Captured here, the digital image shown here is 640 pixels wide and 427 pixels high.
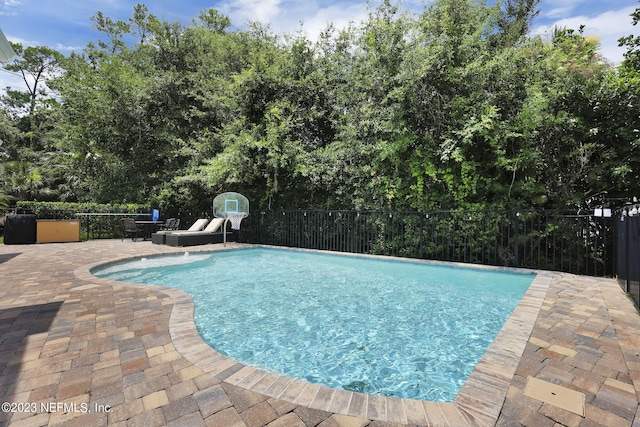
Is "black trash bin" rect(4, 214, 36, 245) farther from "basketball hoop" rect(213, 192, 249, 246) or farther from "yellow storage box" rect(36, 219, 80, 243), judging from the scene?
"basketball hoop" rect(213, 192, 249, 246)

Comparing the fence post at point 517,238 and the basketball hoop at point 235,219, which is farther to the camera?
the basketball hoop at point 235,219

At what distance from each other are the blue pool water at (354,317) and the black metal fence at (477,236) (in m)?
0.78

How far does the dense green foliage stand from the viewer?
21.5 ft

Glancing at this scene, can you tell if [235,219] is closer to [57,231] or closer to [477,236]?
[57,231]

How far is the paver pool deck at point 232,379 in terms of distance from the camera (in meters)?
1.73

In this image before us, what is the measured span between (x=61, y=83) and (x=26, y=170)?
546cm

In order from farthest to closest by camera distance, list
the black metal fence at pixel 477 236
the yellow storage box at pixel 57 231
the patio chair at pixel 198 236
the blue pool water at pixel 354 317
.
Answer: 1. the yellow storage box at pixel 57 231
2. the patio chair at pixel 198 236
3. the black metal fence at pixel 477 236
4. the blue pool water at pixel 354 317

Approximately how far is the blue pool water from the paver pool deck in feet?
1.42

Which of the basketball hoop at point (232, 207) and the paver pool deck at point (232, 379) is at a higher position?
the basketball hoop at point (232, 207)

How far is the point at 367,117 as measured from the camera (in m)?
9.04

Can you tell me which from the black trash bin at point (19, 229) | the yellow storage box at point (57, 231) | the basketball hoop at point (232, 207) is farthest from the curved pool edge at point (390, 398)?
the yellow storage box at point (57, 231)

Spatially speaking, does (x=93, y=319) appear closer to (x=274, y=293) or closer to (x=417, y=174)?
(x=274, y=293)

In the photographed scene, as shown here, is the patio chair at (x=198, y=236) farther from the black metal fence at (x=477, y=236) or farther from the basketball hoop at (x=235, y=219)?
the black metal fence at (x=477, y=236)

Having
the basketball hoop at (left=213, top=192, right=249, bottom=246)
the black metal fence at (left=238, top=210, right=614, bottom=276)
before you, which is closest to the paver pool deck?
the black metal fence at (left=238, top=210, right=614, bottom=276)
